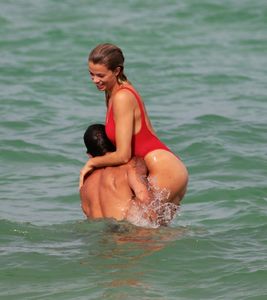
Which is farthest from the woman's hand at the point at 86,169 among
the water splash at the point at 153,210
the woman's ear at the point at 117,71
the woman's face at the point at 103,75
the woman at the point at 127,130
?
the woman's ear at the point at 117,71

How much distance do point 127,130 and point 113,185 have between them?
0.47 m

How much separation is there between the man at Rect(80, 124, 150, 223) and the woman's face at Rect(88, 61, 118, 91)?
319 mm

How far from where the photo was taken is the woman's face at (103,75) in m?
7.48

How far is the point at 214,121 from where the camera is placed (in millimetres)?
13141

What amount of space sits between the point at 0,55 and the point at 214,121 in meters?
5.47

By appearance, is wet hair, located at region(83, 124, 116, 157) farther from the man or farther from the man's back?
the man's back

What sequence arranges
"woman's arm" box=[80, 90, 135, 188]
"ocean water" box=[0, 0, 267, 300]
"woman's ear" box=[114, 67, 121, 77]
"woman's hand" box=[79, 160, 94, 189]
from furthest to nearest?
1. "woman's hand" box=[79, 160, 94, 189]
2. "woman's ear" box=[114, 67, 121, 77]
3. "woman's arm" box=[80, 90, 135, 188]
4. "ocean water" box=[0, 0, 267, 300]

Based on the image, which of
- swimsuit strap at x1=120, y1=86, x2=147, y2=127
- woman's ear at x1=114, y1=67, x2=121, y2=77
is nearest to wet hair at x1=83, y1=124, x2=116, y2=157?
swimsuit strap at x1=120, y1=86, x2=147, y2=127

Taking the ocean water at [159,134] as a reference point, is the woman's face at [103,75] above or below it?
above

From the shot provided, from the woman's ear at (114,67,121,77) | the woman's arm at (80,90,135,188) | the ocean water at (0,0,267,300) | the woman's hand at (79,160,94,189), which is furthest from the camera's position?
the woman's hand at (79,160,94,189)

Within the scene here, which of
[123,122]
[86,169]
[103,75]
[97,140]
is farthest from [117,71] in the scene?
[86,169]

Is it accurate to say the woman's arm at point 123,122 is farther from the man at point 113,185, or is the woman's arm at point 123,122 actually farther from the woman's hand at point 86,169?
the woman's hand at point 86,169

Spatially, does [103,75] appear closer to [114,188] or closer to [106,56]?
[106,56]

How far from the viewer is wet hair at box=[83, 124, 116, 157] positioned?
7582mm
